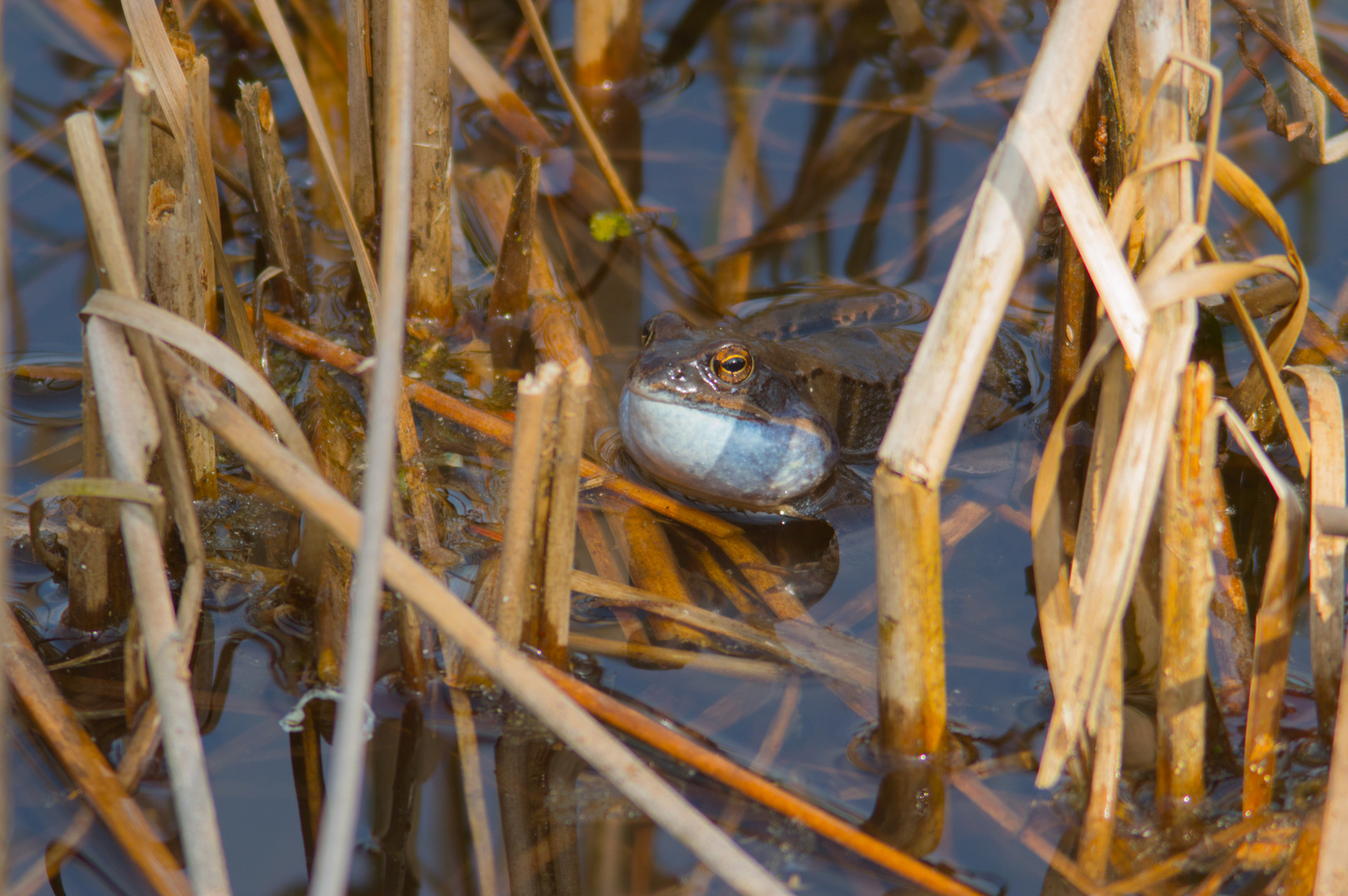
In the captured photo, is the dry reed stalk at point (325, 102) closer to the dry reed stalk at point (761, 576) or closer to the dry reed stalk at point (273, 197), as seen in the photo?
the dry reed stalk at point (273, 197)

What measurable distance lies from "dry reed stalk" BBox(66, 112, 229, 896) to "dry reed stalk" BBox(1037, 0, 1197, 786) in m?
1.78

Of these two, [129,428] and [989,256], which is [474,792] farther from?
[989,256]

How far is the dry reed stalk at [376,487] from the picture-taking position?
1418 mm

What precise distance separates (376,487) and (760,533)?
2.27 meters

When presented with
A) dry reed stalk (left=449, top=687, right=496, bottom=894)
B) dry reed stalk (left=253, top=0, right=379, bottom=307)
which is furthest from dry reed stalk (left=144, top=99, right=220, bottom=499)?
dry reed stalk (left=449, top=687, right=496, bottom=894)

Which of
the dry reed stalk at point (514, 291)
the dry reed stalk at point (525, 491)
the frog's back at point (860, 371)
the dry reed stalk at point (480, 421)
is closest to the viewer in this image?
the dry reed stalk at point (525, 491)

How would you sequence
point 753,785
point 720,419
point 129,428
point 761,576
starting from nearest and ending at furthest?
point 129,428 < point 753,785 < point 761,576 < point 720,419

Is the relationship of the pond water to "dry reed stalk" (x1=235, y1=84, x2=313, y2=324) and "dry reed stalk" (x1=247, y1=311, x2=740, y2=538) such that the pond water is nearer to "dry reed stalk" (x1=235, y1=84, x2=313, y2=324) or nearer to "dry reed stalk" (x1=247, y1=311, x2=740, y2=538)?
"dry reed stalk" (x1=247, y1=311, x2=740, y2=538)

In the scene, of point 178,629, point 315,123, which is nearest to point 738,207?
point 315,123

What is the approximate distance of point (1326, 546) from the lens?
2.20m

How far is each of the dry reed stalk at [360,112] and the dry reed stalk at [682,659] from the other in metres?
1.97

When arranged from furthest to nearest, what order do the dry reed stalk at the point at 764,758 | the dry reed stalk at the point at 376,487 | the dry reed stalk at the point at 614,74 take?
the dry reed stalk at the point at 614,74 → the dry reed stalk at the point at 764,758 → the dry reed stalk at the point at 376,487

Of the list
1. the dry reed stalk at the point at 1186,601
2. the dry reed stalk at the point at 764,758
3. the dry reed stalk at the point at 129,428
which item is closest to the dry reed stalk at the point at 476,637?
the dry reed stalk at the point at 129,428

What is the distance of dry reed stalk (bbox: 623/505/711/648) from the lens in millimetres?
2900
